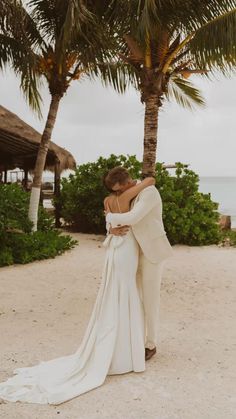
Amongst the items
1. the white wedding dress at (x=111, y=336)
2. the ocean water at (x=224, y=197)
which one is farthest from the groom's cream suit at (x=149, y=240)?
the ocean water at (x=224, y=197)

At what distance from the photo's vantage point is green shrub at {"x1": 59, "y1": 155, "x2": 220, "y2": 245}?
1145cm

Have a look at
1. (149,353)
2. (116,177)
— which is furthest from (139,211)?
(149,353)

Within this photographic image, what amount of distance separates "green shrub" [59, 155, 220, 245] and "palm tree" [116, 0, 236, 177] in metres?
4.33

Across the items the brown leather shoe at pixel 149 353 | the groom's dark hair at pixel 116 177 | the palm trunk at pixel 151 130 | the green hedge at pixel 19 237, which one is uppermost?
the palm trunk at pixel 151 130

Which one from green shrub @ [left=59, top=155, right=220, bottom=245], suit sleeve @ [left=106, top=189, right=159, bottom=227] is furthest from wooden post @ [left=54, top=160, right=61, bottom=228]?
suit sleeve @ [left=106, top=189, right=159, bottom=227]

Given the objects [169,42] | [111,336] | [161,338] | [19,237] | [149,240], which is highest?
[169,42]

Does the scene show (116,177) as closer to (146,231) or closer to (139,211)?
(139,211)

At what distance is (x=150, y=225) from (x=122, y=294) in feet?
2.01

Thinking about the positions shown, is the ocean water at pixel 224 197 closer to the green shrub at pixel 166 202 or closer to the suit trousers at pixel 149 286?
the green shrub at pixel 166 202

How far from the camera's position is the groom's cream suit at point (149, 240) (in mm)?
3793

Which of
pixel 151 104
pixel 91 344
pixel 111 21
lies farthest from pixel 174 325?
pixel 111 21

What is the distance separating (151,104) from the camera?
278 inches

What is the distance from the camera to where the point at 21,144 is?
44.9 ft

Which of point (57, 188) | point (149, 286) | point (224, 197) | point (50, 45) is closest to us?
point (149, 286)
